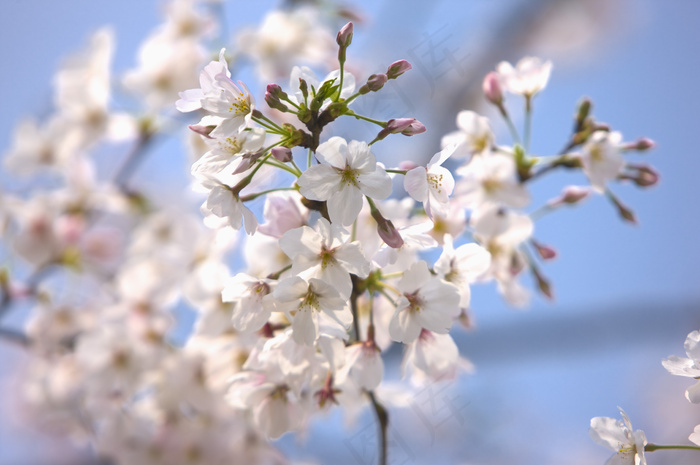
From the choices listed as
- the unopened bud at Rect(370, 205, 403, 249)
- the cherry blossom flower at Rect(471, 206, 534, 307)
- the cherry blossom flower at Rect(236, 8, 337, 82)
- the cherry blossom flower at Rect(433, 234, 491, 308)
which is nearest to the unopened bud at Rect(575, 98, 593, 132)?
the cherry blossom flower at Rect(471, 206, 534, 307)

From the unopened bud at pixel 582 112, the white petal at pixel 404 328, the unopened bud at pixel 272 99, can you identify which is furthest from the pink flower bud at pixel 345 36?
the unopened bud at pixel 582 112

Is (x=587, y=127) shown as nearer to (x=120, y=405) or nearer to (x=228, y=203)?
(x=228, y=203)

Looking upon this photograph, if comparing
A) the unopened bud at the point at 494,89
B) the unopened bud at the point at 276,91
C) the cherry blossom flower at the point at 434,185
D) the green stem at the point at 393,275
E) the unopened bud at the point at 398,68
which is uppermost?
the unopened bud at the point at 494,89

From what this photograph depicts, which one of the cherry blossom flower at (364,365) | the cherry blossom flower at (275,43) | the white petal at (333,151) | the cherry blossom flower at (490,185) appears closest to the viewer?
the white petal at (333,151)

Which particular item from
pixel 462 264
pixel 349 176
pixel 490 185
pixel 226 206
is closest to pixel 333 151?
pixel 349 176

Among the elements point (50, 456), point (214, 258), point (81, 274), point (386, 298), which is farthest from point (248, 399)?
point (50, 456)

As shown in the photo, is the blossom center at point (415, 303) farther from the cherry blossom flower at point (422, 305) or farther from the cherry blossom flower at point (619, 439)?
the cherry blossom flower at point (619, 439)

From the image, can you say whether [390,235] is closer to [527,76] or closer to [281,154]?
[281,154]
